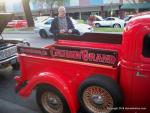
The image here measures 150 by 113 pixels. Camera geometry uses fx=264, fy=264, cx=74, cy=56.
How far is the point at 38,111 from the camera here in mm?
5191

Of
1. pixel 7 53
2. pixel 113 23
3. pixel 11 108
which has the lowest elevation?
pixel 113 23

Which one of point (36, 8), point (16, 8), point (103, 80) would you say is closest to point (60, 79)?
point (103, 80)

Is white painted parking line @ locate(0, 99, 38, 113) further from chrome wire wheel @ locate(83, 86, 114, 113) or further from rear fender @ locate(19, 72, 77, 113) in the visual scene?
chrome wire wheel @ locate(83, 86, 114, 113)

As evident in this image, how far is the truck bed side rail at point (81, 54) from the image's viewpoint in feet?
13.3

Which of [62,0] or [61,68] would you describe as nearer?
[61,68]

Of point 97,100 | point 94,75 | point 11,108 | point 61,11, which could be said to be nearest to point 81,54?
point 94,75

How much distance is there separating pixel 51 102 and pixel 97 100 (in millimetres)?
1010

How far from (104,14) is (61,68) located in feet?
136

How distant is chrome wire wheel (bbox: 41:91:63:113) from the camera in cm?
461

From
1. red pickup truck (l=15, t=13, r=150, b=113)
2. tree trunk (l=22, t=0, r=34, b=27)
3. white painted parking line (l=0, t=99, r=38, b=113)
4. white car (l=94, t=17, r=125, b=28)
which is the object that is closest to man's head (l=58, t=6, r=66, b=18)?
red pickup truck (l=15, t=13, r=150, b=113)

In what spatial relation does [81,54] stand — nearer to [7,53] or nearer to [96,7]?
Result: [7,53]

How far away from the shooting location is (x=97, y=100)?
407 centimetres

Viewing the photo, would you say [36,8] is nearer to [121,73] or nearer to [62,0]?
[62,0]

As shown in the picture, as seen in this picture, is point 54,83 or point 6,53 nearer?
point 54,83
